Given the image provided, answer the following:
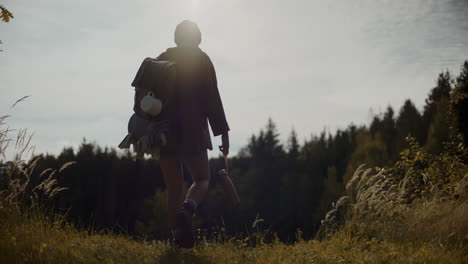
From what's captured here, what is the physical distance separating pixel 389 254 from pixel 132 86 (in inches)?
114

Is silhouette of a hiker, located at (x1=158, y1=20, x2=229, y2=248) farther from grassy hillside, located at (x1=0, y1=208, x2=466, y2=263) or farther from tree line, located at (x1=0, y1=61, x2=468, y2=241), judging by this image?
tree line, located at (x1=0, y1=61, x2=468, y2=241)

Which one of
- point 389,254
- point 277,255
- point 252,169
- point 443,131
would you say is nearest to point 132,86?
point 277,255

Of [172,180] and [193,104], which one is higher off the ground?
[193,104]

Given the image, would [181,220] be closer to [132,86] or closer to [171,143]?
[171,143]

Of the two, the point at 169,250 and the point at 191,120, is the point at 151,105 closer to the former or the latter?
the point at 191,120

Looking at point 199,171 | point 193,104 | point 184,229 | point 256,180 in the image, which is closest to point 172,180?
point 199,171

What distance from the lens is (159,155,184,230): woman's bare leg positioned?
3461 millimetres

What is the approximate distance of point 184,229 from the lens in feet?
10.1

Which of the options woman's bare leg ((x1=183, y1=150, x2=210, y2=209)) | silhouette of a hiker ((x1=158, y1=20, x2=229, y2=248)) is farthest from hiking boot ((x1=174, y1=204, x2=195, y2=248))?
woman's bare leg ((x1=183, y1=150, x2=210, y2=209))

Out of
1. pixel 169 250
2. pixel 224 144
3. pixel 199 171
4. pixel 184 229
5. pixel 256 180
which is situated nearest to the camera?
pixel 184 229

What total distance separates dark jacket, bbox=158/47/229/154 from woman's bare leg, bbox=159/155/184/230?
4.8 inches

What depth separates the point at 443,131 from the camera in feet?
47.8

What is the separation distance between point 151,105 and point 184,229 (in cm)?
106

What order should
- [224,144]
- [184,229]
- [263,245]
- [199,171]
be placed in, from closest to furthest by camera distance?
[184,229] → [199,171] → [224,144] → [263,245]
